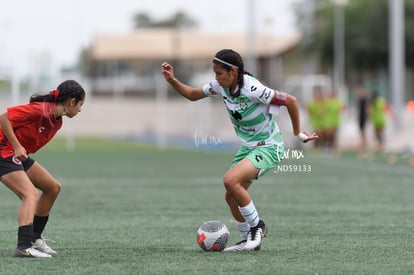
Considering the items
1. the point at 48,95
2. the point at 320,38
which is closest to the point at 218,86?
the point at 48,95

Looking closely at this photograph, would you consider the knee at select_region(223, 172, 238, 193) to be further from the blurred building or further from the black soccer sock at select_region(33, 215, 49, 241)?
the blurred building

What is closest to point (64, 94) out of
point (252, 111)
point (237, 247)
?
point (252, 111)

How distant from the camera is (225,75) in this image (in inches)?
407

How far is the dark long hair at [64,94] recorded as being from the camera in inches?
387

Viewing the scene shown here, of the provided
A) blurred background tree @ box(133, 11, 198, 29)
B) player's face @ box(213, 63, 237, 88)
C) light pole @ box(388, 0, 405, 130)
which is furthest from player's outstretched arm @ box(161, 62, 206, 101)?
blurred background tree @ box(133, 11, 198, 29)

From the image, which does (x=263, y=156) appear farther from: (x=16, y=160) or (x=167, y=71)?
(x=16, y=160)

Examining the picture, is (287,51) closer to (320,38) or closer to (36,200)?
(320,38)

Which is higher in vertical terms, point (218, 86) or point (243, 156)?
point (218, 86)

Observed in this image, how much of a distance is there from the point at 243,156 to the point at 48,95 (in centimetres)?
207

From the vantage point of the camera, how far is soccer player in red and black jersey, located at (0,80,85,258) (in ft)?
31.8

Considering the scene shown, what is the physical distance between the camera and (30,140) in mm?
9930

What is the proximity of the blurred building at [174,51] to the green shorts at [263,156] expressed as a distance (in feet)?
236

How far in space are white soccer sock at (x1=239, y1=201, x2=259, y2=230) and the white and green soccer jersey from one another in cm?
64

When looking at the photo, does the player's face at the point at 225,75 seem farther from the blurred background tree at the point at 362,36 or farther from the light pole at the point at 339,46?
the light pole at the point at 339,46
